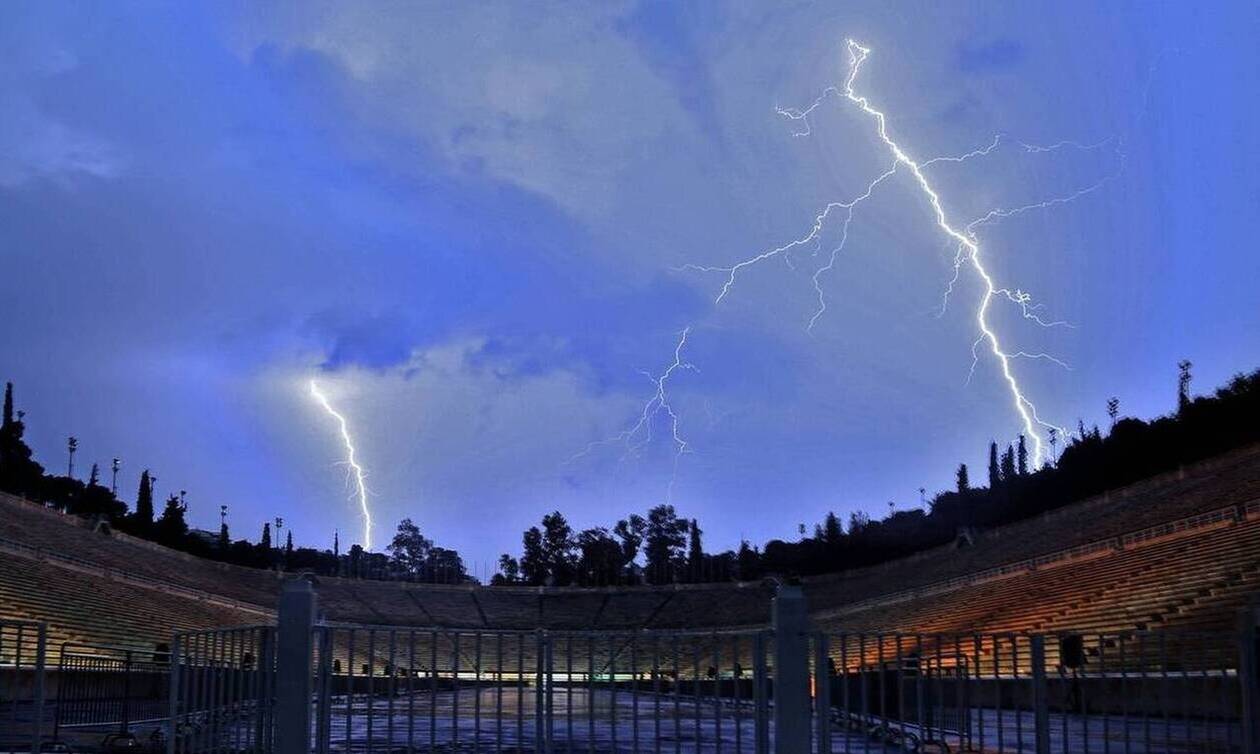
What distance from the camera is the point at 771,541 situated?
373 feet

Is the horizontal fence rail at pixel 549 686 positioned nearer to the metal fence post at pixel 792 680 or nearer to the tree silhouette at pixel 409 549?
the metal fence post at pixel 792 680

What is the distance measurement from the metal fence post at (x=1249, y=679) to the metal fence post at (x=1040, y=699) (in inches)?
48.9

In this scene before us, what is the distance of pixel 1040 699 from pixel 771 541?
10727 centimetres

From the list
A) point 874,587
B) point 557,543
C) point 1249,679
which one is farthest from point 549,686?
point 557,543

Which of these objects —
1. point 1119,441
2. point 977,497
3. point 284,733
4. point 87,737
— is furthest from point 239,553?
point 284,733

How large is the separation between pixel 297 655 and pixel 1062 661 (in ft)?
18.6

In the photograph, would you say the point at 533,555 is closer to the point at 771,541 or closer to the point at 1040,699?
the point at 771,541

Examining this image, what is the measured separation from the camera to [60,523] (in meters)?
54.7

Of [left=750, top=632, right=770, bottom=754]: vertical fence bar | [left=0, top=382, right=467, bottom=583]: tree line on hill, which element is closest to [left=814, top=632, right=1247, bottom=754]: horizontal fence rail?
[left=750, top=632, right=770, bottom=754]: vertical fence bar

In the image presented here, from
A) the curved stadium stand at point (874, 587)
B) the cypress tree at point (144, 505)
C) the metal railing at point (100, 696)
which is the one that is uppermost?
the cypress tree at point (144, 505)

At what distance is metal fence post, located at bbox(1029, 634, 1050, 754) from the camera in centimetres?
775

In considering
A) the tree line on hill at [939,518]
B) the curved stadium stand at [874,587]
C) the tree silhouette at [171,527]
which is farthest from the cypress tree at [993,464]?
the tree silhouette at [171,527]

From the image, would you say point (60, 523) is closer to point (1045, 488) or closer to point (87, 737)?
point (87, 737)

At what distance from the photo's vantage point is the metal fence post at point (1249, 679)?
7.41 metres
